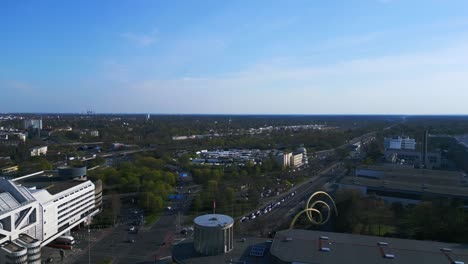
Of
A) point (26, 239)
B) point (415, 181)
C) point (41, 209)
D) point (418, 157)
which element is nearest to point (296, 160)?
point (418, 157)

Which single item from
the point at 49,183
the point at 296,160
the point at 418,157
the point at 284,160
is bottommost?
the point at 296,160

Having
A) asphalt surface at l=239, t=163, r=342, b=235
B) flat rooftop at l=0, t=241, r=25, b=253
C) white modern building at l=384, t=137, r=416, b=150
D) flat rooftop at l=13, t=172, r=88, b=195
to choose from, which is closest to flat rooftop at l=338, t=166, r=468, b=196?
asphalt surface at l=239, t=163, r=342, b=235

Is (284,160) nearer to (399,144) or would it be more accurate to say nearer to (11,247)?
(399,144)

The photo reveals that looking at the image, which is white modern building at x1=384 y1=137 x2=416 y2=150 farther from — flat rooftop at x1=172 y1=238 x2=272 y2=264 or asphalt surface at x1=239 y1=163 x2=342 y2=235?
flat rooftop at x1=172 y1=238 x2=272 y2=264

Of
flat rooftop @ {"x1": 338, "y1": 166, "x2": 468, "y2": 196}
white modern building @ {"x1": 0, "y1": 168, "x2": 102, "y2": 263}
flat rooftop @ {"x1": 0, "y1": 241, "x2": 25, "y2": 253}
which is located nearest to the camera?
flat rooftop @ {"x1": 0, "y1": 241, "x2": 25, "y2": 253}

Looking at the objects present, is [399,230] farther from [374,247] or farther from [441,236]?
[374,247]

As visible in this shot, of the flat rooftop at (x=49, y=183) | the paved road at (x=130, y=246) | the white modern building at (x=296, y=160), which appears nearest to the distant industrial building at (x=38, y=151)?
the flat rooftop at (x=49, y=183)
